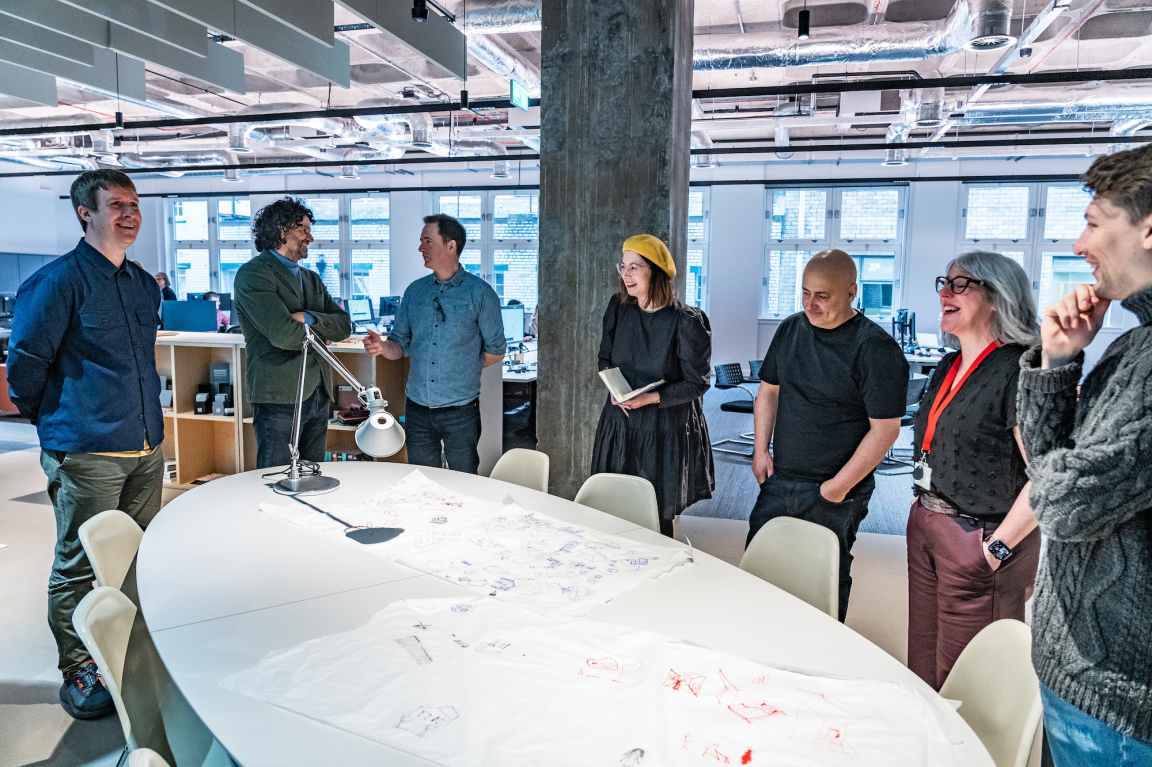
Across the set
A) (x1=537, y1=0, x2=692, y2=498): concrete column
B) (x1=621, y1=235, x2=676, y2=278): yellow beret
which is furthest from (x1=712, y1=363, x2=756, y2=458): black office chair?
(x1=621, y1=235, x2=676, y2=278): yellow beret

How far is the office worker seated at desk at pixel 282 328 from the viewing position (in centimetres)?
334

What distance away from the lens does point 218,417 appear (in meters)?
4.79

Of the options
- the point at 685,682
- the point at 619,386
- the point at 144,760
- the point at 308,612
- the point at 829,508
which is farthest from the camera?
the point at 619,386

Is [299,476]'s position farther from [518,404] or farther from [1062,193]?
[1062,193]

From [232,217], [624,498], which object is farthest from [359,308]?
[624,498]

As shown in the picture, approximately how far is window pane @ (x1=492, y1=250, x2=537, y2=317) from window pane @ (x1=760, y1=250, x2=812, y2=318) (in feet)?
12.8

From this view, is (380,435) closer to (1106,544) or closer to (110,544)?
(110,544)

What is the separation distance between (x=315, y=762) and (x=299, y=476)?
177 cm

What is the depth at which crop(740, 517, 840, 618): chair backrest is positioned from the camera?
1.98m

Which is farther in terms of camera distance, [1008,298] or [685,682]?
[1008,298]

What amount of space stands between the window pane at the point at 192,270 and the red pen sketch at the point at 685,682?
15190mm

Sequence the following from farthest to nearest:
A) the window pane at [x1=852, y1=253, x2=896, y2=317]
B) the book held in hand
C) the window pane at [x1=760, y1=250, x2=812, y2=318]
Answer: the window pane at [x1=760, y1=250, x2=812, y2=318] < the window pane at [x1=852, y1=253, x2=896, y2=317] < the book held in hand

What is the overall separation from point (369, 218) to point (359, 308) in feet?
12.7

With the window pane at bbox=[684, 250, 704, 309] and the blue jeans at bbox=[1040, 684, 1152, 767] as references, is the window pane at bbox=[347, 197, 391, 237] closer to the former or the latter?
the window pane at bbox=[684, 250, 704, 309]
